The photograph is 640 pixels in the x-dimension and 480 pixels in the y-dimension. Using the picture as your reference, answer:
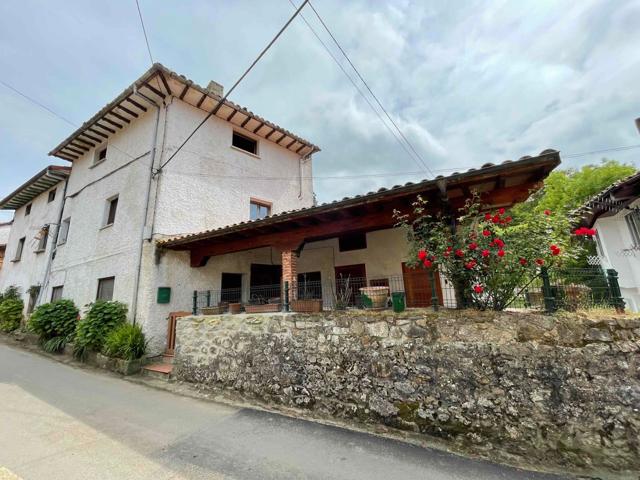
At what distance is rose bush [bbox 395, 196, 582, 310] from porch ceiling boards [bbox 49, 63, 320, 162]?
23.4 ft

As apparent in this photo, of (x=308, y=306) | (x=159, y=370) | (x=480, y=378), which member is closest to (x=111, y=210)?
(x=159, y=370)

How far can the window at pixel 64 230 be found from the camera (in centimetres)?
1224

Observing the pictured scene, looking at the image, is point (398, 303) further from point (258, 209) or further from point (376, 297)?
point (258, 209)

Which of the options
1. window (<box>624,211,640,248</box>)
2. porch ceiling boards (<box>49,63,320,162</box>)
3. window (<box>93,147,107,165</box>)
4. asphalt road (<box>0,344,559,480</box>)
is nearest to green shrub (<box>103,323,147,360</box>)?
asphalt road (<box>0,344,559,480</box>)

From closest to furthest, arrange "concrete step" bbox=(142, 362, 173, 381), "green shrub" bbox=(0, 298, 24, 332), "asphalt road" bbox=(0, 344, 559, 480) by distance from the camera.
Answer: "asphalt road" bbox=(0, 344, 559, 480), "concrete step" bbox=(142, 362, 173, 381), "green shrub" bbox=(0, 298, 24, 332)

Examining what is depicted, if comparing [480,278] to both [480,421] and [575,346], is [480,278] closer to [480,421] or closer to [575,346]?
[575,346]

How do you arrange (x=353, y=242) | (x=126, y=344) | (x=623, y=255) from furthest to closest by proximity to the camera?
(x=623, y=255), (x=353, y=242), (x=126, y=344)

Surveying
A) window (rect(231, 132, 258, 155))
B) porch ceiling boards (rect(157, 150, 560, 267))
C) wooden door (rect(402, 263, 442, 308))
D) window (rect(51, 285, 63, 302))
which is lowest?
wooden door (rect(402, 263, 442, 308))

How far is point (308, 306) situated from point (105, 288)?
8155 mm

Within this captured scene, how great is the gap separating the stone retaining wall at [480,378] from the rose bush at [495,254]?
1.27ft

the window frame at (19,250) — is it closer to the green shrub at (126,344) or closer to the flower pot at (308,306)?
the green shrub at (126,344)

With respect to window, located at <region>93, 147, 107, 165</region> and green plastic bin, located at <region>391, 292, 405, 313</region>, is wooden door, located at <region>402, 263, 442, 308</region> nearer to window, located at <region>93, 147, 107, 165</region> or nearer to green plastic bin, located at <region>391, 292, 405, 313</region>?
green plastic bin, located at <region>391, 292, 405, 313</region>

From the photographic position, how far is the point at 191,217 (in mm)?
9406

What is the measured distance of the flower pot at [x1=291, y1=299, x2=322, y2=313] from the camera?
5426 mm
